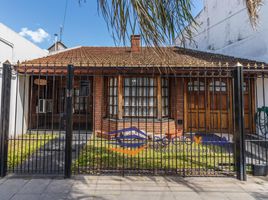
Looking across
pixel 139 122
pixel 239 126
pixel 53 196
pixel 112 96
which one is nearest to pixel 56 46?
pixel 112 96

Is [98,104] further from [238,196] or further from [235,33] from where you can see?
[235,33]

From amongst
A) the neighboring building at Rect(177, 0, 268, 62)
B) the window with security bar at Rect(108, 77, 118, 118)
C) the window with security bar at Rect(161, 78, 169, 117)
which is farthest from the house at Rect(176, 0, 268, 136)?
the window with security bar at Rect(108, 77, 118, 118)

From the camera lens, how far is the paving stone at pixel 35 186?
3.89m

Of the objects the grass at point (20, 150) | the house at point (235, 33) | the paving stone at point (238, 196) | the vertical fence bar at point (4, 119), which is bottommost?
the paving stone at point (238, 196)

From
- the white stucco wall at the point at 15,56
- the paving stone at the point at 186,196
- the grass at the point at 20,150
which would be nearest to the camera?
the paving stone at the point at 186,196

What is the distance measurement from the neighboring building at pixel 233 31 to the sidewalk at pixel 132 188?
662cm

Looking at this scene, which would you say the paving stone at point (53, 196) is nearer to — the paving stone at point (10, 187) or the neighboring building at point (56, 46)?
the paving stone at point (10, 187)

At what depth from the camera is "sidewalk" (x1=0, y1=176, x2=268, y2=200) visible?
3.75 meters

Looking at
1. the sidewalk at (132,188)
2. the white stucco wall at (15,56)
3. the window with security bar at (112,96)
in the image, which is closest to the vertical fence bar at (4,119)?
the sidewalk at (132,188)

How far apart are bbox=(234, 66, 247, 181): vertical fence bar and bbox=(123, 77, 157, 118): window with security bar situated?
17.0ft

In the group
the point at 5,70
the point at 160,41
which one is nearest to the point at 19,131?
the point at 5,70

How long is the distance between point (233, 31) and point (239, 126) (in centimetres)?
983

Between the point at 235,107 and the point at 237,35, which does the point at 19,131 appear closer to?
the point at 235,107

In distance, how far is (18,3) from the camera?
3479mm
